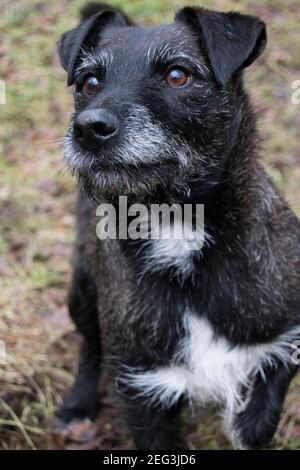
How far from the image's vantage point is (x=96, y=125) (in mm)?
3062

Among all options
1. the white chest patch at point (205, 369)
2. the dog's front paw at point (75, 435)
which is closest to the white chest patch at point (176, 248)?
the white chest patch at point (205, 369)

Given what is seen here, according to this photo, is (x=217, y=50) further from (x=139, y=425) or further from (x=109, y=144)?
(x=139, y=425)

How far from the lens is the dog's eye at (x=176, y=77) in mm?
3283

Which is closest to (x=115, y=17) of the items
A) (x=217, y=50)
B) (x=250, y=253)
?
(x=217, y=50)

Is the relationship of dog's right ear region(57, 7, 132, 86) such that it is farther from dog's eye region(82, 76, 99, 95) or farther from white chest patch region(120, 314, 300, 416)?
white chest patch region(120, 314, 300, 416)

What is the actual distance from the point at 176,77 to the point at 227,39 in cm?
33

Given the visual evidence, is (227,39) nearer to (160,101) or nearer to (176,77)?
(176,77)

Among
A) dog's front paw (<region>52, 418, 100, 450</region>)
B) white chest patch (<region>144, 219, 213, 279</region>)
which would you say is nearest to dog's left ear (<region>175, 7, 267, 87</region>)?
white chest patch (<region>144, 219, 213, 279</region>)

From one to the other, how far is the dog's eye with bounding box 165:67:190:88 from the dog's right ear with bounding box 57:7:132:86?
608 mm

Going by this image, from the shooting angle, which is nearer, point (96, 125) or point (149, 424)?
point (96, 125)

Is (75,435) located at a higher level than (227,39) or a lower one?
lower

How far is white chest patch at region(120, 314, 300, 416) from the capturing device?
12.2ft

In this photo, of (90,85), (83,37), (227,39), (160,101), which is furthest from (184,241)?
(83,37)

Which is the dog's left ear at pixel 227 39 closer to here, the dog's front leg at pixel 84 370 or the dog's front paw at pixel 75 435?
the dog's front leg at pixel 84 370
